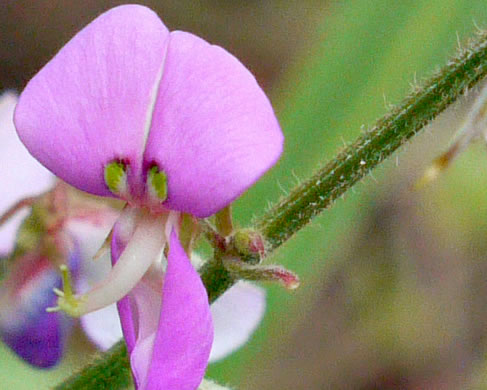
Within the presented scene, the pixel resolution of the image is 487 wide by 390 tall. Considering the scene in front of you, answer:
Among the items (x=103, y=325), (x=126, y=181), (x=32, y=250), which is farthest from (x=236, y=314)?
(x=126, y=181)

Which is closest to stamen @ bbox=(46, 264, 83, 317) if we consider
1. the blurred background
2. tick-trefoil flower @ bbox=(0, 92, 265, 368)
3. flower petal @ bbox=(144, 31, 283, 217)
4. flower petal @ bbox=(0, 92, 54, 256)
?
flower petal @ bbox=(144, 31, 283, 217)

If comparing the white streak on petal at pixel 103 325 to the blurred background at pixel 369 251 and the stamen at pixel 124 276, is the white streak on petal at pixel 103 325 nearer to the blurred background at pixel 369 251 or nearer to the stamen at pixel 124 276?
the stamen at pixel 124 276

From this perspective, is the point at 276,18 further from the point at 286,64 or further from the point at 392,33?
the point at 392,33

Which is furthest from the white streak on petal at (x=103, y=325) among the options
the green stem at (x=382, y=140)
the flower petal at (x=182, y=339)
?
the flower petal at (x=182, y=339)

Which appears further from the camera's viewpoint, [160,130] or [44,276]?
[44,276]

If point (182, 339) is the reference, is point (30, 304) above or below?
below

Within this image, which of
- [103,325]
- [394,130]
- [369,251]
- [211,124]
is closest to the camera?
[211,124]

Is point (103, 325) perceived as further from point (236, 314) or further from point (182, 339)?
point (182, 339)

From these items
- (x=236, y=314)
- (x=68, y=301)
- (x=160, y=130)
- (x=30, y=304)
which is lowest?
(x=30, y=304)
